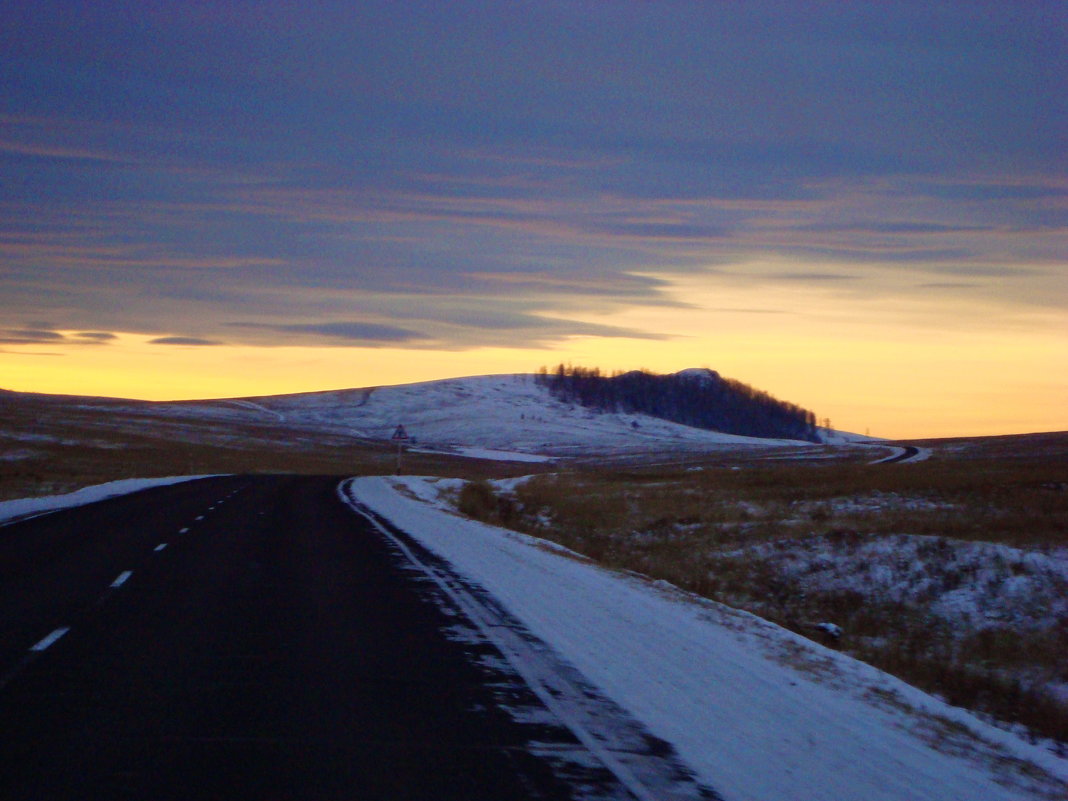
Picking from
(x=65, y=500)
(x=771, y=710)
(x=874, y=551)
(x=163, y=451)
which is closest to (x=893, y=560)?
(x=874, y=551)

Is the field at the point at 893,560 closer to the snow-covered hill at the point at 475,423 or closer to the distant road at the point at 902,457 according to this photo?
the distant road at the point at 902,457

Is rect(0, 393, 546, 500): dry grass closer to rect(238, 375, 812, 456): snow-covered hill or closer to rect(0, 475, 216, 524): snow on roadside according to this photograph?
rect(0, 475, 216, 524): snow on roadside

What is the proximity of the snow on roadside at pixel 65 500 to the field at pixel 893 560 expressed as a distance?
12.6 meters

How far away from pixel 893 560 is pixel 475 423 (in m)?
139

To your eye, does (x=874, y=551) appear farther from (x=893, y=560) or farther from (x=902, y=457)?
(x=902, y=457)

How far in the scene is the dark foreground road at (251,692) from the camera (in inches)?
221

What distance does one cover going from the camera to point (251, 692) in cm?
759

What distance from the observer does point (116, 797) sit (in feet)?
17.2

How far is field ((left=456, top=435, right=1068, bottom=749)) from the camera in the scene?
12.6 m

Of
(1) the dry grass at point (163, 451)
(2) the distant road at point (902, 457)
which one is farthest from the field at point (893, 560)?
(2) the distant road at point (902, 457)

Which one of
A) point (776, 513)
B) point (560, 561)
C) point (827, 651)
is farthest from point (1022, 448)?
point (827, 651)

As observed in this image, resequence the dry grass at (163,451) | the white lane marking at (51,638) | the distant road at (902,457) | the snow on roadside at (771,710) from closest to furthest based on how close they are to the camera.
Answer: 1. the snow on roadside at (771,710)
2. the white lane marking at (51,638)
3. the dry grass at (163,451)
4. the distant road at (902,457)

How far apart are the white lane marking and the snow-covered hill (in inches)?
4452

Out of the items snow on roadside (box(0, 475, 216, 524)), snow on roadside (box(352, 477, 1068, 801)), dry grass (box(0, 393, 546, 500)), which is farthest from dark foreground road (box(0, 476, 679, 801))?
dry grass (box(0, 393, 546, 500))
